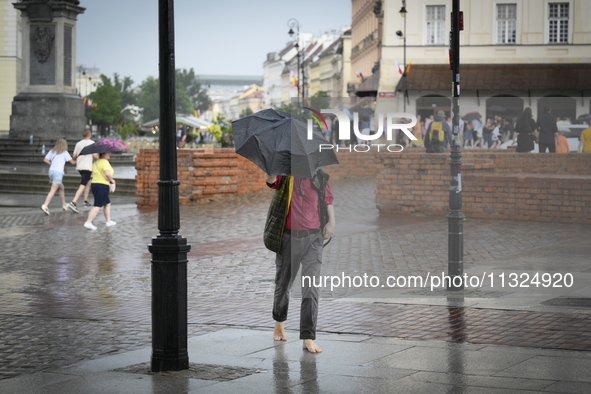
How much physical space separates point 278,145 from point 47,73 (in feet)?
95.4

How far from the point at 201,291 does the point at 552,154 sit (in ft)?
13.7

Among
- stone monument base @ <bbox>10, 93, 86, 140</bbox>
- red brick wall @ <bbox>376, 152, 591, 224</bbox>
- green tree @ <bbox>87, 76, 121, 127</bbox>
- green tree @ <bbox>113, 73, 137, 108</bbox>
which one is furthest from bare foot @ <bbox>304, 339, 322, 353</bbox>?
green tree @ <bbox>113, 73, 137, 108</bbox>

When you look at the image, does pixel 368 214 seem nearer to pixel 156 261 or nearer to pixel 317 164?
pixel 317 164

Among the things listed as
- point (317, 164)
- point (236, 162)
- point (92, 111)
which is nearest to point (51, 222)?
point (236, 162)

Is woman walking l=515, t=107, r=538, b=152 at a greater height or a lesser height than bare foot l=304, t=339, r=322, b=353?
greater

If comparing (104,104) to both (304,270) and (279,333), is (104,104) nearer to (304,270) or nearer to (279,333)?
(279,333)

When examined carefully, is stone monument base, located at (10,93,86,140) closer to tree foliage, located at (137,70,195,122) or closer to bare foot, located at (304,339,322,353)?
bare foot, located at (304,339,322,353)

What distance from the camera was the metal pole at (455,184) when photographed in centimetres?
864

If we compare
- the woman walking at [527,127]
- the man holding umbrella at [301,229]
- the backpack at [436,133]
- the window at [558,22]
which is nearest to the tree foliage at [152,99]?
the backpack at [436,133]

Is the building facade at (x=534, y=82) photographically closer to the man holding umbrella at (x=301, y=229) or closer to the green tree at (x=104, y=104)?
the man holding umbrella at (x=301, y=229)

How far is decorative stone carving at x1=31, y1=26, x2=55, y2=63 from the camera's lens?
32812 millimetres

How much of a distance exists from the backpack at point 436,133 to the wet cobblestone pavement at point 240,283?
1294mm

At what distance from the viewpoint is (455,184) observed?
29.1 feet

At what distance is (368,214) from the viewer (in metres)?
13.1
